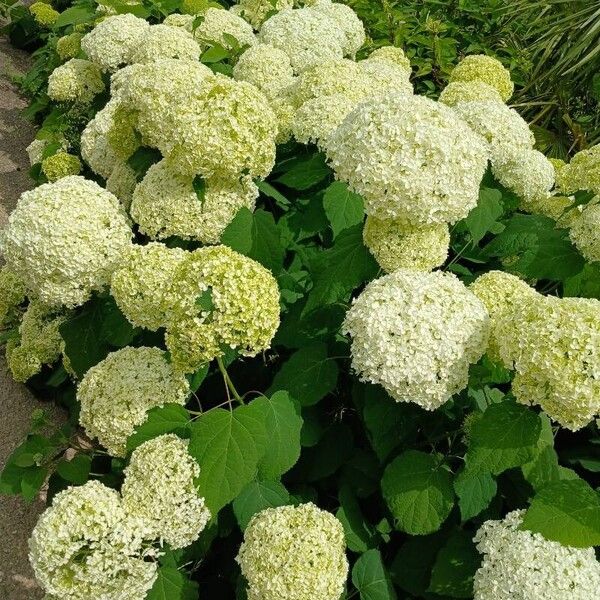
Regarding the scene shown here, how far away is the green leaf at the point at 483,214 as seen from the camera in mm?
2529

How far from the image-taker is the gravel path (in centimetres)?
295

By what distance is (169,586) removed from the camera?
2.18 m

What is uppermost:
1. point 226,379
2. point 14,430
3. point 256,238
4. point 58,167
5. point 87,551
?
point 256,238

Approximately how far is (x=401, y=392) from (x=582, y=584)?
2.31ft

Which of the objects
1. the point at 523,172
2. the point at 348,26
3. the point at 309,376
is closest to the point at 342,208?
the point at 309,376

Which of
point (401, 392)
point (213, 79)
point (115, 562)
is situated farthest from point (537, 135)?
point (115, 562)

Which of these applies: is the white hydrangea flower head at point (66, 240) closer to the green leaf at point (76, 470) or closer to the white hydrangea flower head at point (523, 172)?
the green leaf at point (76, 470)

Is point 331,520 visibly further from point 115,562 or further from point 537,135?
point 537,135

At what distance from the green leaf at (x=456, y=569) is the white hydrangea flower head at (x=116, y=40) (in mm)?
3426

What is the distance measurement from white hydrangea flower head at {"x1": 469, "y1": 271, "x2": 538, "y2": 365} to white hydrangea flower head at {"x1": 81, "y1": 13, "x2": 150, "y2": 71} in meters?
A: 2.95

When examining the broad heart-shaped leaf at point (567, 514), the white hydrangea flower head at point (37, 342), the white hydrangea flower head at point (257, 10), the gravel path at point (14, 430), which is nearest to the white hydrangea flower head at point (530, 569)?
the broad heart-shaped leaf at point (567, 514)

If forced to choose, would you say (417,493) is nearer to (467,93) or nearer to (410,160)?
→ (410,160)

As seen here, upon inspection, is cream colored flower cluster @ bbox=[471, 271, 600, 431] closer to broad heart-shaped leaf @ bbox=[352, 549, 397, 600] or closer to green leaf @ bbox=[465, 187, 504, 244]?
green leaf @ bbox=[465, 187, 504, 244]

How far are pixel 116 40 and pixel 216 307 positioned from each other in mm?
2939
